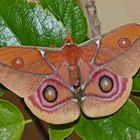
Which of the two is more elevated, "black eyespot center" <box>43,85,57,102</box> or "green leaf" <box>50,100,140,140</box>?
"black eyespot center" <box>43,85,57,102</box>

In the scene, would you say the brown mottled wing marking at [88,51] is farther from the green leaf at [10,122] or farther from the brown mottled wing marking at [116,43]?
the green leaf at [10,122]

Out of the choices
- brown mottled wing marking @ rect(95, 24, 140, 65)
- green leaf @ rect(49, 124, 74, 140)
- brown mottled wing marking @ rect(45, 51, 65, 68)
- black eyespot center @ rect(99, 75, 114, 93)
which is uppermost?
brown mottled wing marking @ rect(45, 51, 65, 68)

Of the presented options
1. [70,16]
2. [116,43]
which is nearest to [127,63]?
[116,43]

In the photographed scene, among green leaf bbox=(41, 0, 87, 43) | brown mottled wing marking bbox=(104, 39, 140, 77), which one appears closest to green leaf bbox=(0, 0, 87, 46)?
green leaf bbox=(41, 0, 87, 43)

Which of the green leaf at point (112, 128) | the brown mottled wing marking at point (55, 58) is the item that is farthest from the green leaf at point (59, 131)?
the brown mottled wing marking at point (55, 58)

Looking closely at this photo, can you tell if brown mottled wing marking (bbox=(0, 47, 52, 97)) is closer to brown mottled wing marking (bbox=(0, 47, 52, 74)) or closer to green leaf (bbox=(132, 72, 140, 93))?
brown mottled wing marking (bbox=(0, 47, 52, 74))

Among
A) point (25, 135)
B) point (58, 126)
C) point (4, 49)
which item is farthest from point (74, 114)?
point (25, 135)
